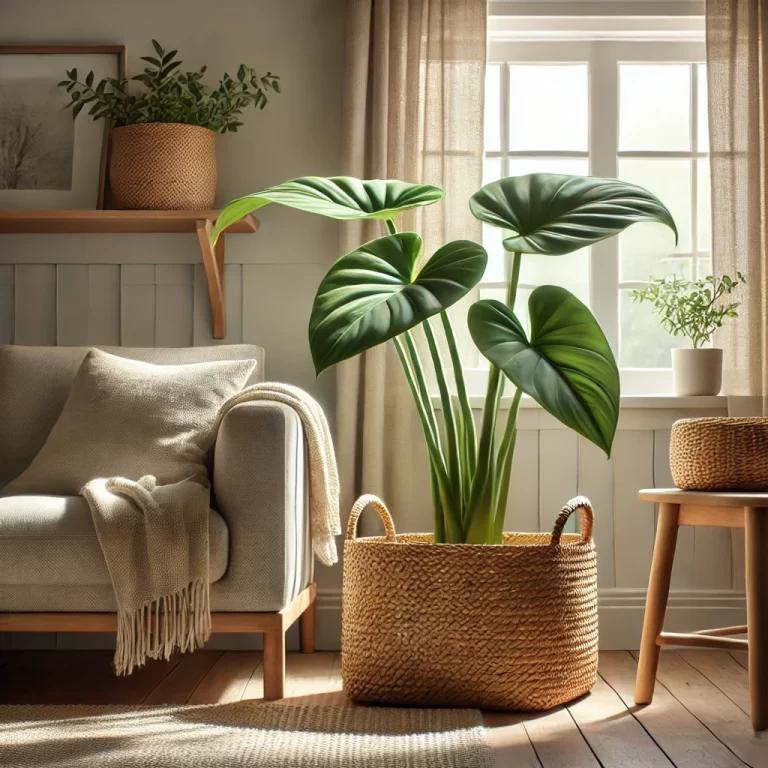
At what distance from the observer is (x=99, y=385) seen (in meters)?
2.35

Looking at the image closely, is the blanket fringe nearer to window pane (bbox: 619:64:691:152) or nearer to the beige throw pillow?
the beige throw pillow

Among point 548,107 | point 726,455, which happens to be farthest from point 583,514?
point 548,107

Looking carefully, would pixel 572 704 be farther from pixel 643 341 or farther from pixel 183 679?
pixel 643 341

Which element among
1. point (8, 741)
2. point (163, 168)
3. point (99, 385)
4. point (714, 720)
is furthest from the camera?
point (163, 168)

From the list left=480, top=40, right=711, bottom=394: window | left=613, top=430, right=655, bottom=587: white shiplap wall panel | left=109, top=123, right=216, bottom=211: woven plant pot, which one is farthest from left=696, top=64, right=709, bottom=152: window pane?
left=109, top=123, right=216, bottom=211: woven plant pot

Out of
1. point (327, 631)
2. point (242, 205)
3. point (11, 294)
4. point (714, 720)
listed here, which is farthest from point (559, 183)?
point (11, 294)

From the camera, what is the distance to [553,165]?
9.55 ft

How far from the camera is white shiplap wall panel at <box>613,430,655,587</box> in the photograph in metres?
2.74

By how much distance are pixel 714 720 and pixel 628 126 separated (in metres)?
1.79

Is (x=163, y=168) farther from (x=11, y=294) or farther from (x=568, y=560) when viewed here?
(x=568, y=560)

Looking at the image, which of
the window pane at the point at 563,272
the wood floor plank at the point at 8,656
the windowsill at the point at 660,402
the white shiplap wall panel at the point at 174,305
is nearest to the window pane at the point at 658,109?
the window pane at the point at 563,272

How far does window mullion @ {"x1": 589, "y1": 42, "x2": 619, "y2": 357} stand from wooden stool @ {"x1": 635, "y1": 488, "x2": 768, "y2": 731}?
961 mm

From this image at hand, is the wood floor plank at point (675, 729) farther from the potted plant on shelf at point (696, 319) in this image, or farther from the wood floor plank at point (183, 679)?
the wood floor plank at point (183, 679)

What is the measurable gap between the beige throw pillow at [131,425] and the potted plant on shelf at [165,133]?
1.77 feet
